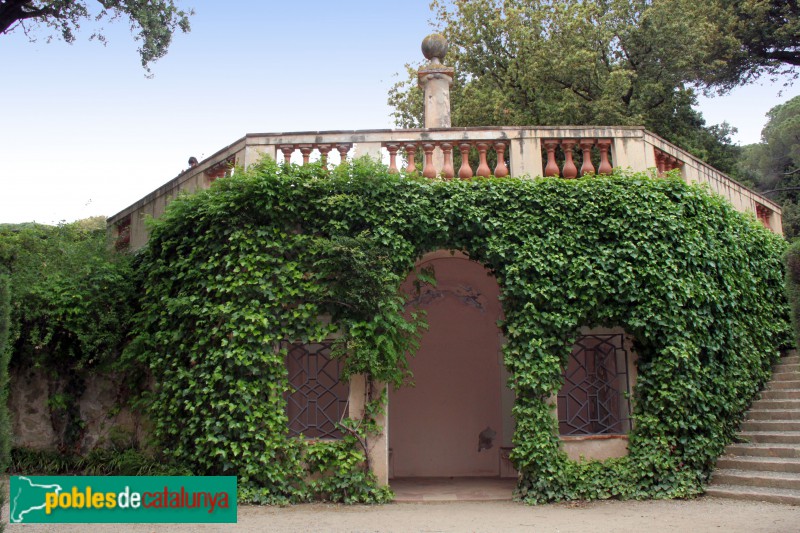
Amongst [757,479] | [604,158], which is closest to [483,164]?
[604,158]

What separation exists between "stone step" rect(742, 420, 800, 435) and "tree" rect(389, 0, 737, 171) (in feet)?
31.2

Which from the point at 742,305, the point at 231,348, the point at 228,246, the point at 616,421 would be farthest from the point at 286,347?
the point at 742,305

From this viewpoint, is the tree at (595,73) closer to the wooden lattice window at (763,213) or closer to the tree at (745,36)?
the tree at (745,36)

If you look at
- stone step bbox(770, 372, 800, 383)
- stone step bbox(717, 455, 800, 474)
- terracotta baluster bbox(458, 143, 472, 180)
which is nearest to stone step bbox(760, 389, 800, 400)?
stone step bbox(770, 372, 800, 383)

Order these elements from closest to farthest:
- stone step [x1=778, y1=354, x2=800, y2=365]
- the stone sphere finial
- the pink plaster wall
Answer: stone step [x1=778, y1=354, x2=800, y2=365]
the stone sphere finial
the pink plaster wall

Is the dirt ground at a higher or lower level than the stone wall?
lower

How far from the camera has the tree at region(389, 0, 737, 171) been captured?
17031mm

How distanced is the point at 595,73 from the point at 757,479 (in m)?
12.4

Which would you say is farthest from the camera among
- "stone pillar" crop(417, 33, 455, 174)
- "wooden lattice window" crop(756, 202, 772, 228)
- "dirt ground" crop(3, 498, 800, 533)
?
"wooden lattice window" crop(756, 202, 772, 228)

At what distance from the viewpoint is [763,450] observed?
311 inches

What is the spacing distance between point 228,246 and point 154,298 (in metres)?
1.39

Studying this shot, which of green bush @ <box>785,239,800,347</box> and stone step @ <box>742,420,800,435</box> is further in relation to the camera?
stone step @ <box>742,420,800,435</box>

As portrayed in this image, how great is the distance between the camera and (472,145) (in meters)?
8.37

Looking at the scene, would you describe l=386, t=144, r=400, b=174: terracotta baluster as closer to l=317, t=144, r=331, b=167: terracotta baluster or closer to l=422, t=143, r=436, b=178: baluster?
l=422, t=143, r=436, b=178: baluster
